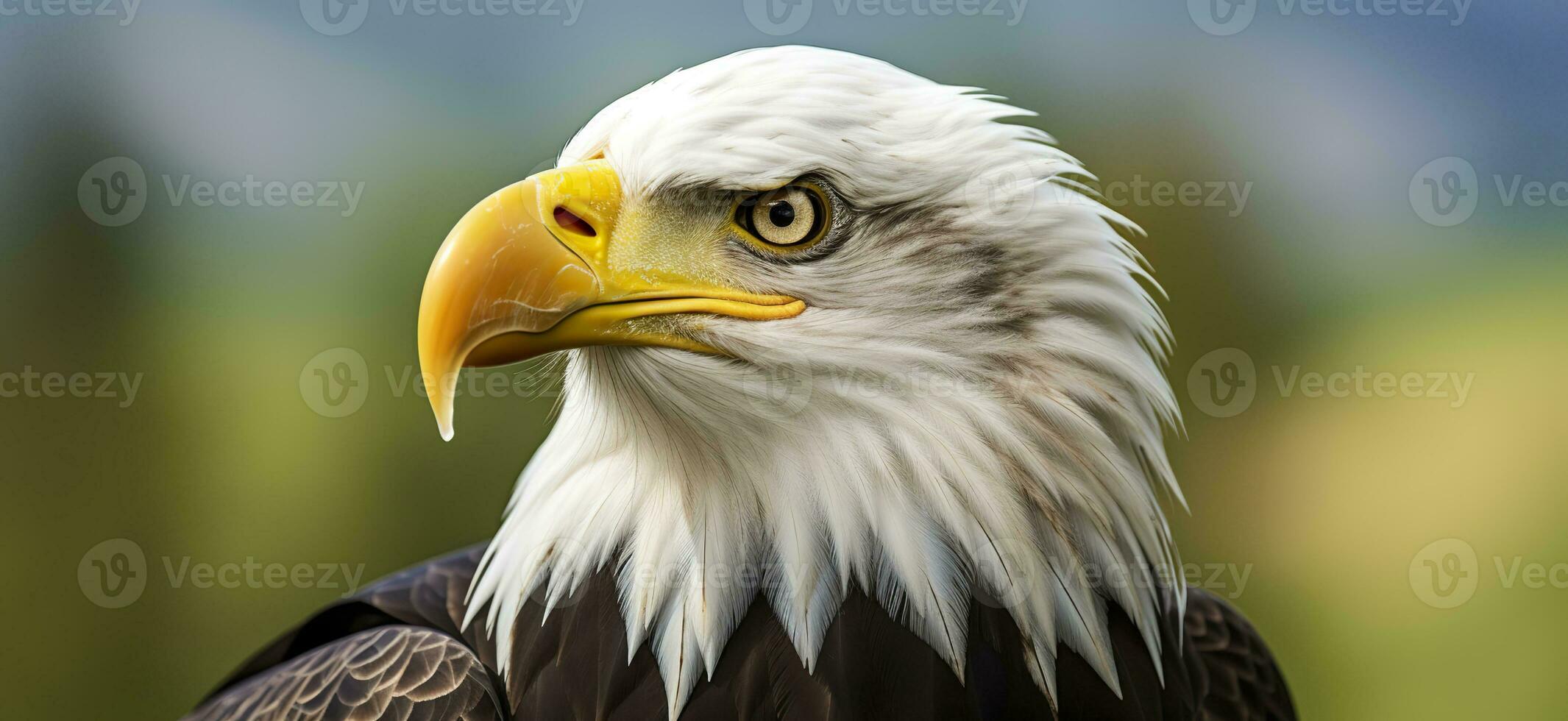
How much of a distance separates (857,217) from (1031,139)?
272 mm

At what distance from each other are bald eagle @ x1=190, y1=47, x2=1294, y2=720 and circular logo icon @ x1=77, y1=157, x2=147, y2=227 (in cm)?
218

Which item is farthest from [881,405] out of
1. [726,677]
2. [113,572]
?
[113,572]

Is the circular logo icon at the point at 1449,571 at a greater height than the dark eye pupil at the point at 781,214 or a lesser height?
lesser

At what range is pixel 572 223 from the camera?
104 centimetres

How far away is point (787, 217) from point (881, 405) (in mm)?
232

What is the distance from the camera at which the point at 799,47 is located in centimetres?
113

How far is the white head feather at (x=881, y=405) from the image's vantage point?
107 cm

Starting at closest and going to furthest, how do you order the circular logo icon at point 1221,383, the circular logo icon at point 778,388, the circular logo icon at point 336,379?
the circular logo icon at point 778,388 < the circular logo icon at point 336,379 < the circular logo icon at point 1221,383

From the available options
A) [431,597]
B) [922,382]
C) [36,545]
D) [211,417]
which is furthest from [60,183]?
[922,382]

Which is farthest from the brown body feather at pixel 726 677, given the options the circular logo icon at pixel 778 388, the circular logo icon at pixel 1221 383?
the circular logo icon at pixel 1221 383

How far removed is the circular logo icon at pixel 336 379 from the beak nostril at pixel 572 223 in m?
1.60

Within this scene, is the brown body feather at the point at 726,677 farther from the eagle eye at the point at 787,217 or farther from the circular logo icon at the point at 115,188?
the circular logo icon at the point at 115,188

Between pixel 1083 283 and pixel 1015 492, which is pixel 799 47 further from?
pixel 1015 492

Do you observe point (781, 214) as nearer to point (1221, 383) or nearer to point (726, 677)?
point (726, 677)
